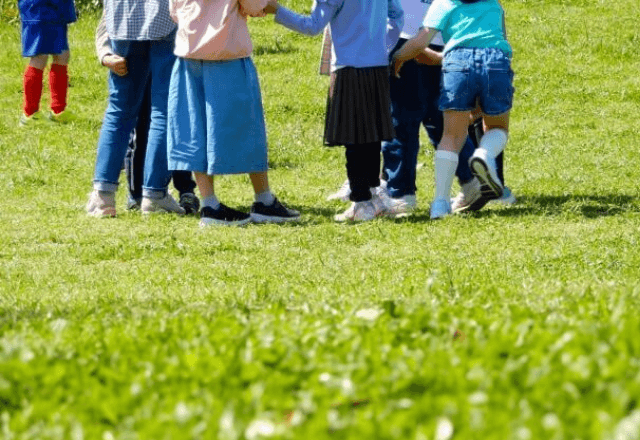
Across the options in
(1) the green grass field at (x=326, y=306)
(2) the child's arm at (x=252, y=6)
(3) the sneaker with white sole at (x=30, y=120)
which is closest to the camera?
(1) the green grass field at (x=326, y=306)

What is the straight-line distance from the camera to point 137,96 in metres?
8.72

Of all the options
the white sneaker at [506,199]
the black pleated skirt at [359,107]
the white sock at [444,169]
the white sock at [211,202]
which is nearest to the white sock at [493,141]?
the white sock at [444,169]

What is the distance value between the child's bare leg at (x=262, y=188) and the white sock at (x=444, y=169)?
1.02 m

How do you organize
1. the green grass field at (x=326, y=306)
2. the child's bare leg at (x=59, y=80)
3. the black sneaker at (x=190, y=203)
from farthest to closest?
1. the child's bare leg at (x=59, y=80)
2. the black sneaker at (x=190, y=203)
3. the green grass field at (x=326, y=306)

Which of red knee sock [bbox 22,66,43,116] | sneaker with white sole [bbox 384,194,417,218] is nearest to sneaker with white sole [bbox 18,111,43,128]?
red knee sock [bbox 22,66,43,116]

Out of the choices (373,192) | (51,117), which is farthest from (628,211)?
(51,117)

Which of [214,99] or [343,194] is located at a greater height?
[214,99]

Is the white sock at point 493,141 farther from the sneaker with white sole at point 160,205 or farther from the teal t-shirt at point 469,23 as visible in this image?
the sneaker with white sole at point 160,205

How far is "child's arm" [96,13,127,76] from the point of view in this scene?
8484 mm

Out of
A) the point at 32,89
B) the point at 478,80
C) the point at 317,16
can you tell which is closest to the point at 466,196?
the point at 478,80

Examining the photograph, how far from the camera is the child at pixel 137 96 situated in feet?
27.4

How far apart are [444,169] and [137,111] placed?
2.08 m

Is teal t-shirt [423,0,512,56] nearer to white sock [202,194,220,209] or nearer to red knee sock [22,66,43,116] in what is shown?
white sock [202,194,220,209]

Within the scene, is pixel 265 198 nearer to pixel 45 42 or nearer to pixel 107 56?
pixel 107 56
